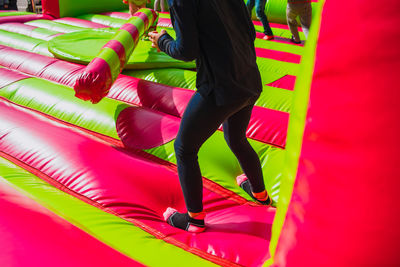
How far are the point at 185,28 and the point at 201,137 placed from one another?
11.8 inches

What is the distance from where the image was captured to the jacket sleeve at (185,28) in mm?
854

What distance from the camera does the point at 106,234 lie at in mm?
866

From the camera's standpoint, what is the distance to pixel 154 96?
1.85m

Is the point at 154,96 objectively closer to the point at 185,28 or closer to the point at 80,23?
the point at 185,28

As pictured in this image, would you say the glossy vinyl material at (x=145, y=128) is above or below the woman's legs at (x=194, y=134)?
below

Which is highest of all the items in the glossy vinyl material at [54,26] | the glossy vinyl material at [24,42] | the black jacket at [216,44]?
the black jacket at [216,44]

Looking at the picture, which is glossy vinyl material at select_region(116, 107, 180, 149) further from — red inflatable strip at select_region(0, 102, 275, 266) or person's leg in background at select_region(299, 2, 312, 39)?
person's leg in background at select_region(299, 2, 312, 39)

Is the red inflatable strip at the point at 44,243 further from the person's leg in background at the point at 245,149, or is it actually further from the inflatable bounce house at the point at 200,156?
the person's leg in background at the point at 245,149

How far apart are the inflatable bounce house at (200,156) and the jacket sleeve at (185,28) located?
1.29 ft

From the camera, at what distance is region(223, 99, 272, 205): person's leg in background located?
1.08 meters

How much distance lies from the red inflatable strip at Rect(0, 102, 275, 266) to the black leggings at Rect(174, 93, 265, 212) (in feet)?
0.37

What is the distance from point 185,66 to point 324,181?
1908 mm

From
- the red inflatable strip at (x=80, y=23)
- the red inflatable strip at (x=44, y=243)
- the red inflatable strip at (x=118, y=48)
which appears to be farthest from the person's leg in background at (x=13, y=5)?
the red inflatable strip at (x=44, y=243)

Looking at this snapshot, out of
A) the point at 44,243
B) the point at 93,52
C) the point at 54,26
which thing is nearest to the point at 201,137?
the point at 44,243
